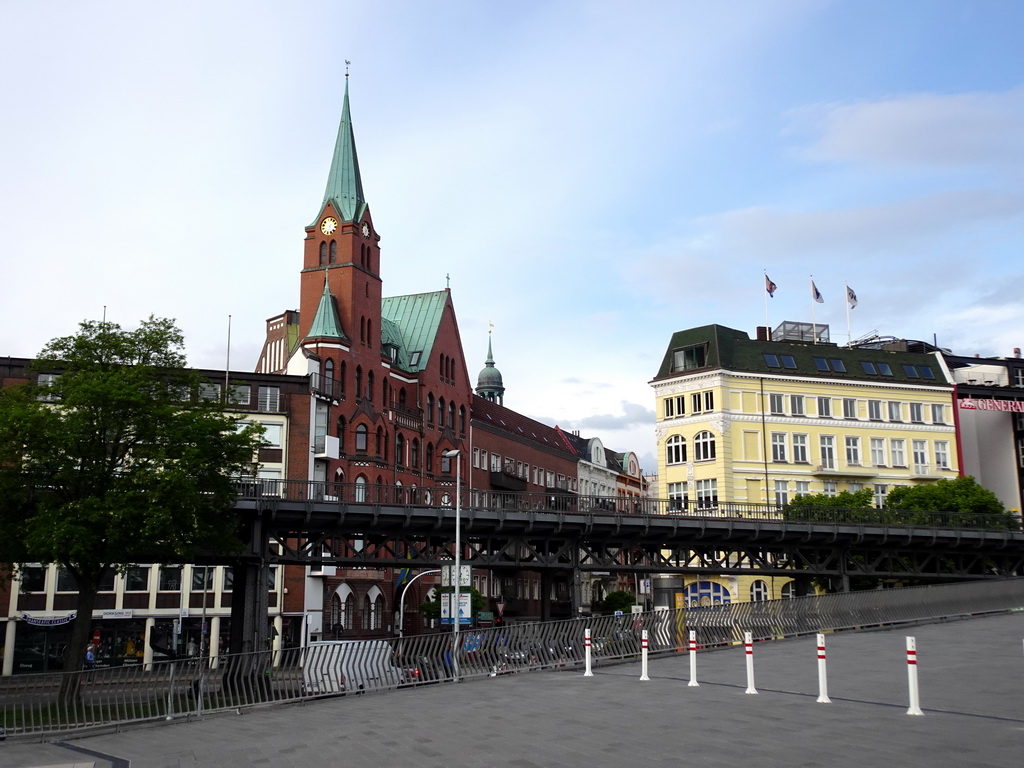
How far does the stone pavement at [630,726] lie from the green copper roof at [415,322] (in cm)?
5431

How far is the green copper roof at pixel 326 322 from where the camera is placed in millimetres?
70438

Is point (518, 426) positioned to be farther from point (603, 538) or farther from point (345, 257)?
point (603, 538)

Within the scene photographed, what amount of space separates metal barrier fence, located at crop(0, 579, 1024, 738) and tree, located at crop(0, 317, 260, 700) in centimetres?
529

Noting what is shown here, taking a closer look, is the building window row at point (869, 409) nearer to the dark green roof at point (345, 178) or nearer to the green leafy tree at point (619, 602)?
the green leafy tree at point (619, 602)

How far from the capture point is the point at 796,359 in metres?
77.8

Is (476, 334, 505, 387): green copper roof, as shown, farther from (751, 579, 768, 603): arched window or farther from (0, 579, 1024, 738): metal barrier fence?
(0, 579, 1024, 738): metal barrier fence

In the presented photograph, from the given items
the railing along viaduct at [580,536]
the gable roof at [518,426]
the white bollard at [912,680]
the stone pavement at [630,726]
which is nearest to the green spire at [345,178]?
the gable roof at [518,426]

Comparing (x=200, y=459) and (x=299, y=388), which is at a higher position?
(x=299, y=388)

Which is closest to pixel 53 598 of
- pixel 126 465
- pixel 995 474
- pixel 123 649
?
pixel 123 649

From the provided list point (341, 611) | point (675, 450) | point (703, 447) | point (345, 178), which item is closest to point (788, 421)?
point (703, 447)

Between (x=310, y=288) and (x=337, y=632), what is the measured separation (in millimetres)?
23747

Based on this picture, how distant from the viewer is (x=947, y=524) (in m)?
59.6

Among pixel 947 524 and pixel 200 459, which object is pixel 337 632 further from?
pixel 947 524

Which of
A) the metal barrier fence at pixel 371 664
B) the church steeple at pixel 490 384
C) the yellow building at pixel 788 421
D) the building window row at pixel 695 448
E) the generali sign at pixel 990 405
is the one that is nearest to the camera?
the metal barrier fence at pixel 371 664
